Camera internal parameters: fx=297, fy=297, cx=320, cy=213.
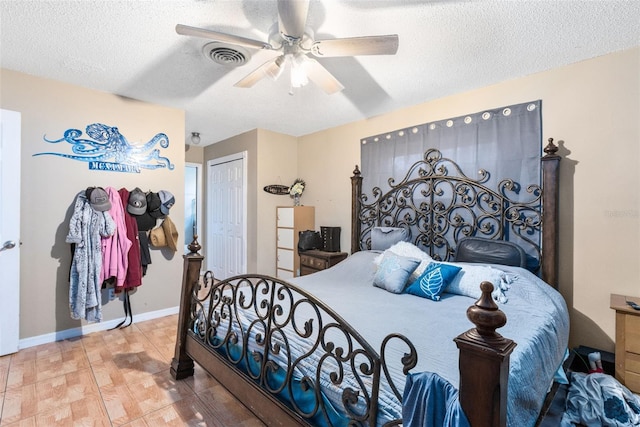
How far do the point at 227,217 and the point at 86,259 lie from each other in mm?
2366

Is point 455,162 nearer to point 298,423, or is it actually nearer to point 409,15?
point 409,15

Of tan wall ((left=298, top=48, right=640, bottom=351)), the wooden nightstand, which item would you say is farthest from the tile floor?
tan wall ((left=298, top=48, right=640, bottom=351))

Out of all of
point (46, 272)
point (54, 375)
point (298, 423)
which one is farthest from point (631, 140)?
point (46, 272)

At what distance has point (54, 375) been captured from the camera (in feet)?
7.16

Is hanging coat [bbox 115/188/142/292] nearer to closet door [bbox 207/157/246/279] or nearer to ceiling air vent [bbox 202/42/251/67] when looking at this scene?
closet door [bbox 207/157/246/279]

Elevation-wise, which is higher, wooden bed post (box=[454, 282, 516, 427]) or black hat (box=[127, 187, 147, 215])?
black hat (box=[127, 187, 147, 215])

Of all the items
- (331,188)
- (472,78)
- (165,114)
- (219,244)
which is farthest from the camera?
(219,244)

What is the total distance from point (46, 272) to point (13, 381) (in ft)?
3.20

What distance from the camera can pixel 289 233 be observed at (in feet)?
13.8

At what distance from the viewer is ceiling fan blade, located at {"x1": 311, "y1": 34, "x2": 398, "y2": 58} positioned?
5.32 ft

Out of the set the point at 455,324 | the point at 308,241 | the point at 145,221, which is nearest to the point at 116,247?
the point at 145,221

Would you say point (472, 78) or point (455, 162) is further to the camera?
point (455, 162)

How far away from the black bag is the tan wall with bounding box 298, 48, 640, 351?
2520 millimetres

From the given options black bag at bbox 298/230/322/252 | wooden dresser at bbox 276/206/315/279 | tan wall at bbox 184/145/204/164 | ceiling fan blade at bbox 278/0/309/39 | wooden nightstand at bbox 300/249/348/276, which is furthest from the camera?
tan wall at bbox 184/145/204/164
